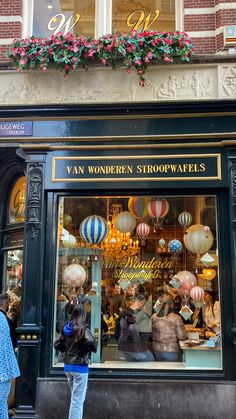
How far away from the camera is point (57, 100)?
7723mm

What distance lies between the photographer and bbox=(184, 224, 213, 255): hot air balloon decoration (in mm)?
7559

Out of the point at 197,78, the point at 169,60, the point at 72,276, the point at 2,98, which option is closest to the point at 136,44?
the point at 169,60

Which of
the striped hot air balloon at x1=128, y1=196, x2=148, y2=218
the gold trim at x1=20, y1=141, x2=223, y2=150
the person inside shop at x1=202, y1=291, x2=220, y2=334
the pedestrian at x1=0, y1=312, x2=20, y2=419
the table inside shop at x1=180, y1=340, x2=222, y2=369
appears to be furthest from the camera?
the striped hot air balloon at x1=128, y1=196, x2=148, y2=218

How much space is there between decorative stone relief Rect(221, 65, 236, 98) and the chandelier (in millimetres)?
2700

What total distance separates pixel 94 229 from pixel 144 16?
4.21 meters

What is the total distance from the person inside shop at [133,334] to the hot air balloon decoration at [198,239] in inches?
48.0

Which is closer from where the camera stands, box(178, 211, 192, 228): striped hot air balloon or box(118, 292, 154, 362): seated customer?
box(118, 292, 154, 362): seated customer

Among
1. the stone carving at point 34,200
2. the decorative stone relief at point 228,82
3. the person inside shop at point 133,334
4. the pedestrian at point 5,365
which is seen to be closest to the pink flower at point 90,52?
the stone carving at point 34,200

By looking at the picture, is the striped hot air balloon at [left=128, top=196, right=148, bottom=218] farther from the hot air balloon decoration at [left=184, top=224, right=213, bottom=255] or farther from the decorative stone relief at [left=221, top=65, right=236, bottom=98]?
the decorative stone relief at [left=221, top=65, right=236, bottom=98]

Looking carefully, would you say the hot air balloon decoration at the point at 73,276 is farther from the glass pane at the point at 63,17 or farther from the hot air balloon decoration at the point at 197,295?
the glass pane at the point at 63,17

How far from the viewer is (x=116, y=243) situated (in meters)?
8.02

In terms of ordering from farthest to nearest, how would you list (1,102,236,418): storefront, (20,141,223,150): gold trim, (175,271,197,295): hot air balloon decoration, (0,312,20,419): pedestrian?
(175,271,197,295): hot air balloon decoration < (20,141,223,150): gold trim < (1,102,236,418): storefront < (0,312,20,419): pedestrian

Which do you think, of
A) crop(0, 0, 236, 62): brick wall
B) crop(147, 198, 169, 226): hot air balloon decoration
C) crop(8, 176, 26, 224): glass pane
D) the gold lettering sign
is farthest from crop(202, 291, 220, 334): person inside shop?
the gold lettering sign

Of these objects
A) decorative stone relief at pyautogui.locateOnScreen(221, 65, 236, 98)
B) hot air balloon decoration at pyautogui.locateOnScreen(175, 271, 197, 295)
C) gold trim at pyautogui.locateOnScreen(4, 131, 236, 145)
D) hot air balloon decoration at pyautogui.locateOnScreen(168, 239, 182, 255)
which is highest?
decorative stone relief at pyautogui.locateOnScreen(221, 65, 236, 98)
